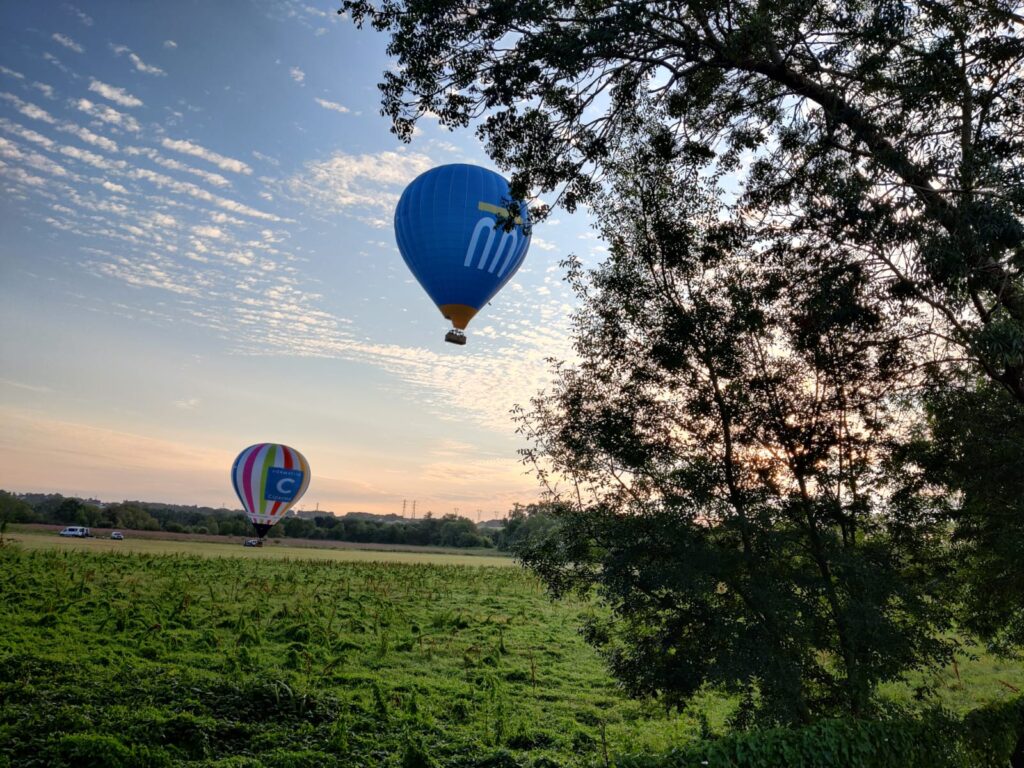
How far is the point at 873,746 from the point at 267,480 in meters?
53.3

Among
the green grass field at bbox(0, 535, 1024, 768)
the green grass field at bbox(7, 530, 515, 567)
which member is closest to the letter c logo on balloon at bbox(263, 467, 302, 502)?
the green grass field at bbox(7, 530, 515, 567)

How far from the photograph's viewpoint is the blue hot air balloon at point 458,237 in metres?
29.0

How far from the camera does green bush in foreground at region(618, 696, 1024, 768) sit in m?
8.20

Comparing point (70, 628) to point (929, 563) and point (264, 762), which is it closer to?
point (264, 762)

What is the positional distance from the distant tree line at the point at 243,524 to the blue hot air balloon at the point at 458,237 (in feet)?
259

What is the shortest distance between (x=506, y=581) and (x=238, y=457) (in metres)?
26.8

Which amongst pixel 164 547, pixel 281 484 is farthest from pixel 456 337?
pixel 164 547

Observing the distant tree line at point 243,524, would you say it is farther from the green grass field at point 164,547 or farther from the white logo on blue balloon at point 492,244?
the white logo on blue balloon at point 492,244

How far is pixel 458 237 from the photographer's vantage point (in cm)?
2895

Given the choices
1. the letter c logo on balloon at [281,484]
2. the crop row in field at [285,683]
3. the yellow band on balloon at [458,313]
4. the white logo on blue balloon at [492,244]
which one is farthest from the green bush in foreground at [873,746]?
the letter c logo on balloon at [281,484]

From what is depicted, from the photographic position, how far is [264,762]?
37.9ft

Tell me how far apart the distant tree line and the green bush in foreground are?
313 feet

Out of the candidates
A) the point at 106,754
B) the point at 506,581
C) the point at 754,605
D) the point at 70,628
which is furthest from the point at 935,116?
the point at 506,581

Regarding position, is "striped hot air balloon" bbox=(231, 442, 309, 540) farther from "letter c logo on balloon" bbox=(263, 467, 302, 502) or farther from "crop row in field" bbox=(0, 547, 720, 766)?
"crop row in field" bbox=(0, 547, 720, 766)
